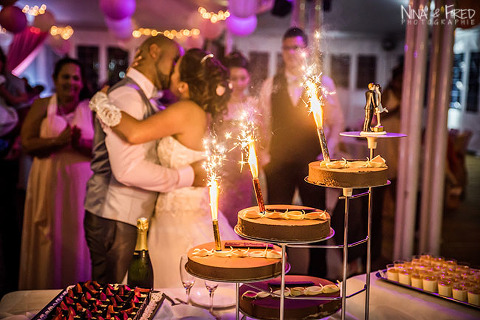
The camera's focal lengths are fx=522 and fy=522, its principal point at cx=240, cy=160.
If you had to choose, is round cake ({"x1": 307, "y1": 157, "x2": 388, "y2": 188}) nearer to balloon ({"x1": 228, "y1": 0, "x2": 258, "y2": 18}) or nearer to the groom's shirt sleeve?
the groom's shirt sleeve

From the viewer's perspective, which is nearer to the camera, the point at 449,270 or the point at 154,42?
the point at 449,270

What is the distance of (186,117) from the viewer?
8.32 feet

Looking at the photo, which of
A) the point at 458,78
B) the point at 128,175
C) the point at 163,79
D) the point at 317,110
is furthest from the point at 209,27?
the point at 458,78

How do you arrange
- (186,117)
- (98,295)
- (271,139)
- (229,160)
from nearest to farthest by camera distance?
(98,295) < (186,117) < (229,160) < (271,139)

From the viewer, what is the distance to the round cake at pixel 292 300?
1.47 metres

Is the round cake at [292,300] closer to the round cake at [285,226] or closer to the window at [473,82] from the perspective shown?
the round cake at [285,226]

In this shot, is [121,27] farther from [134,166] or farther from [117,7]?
[134,166]

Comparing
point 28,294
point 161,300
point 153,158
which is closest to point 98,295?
point 161,300

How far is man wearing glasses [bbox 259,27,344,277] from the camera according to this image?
3246 millimetres

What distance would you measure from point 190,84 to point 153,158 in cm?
41

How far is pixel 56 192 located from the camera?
336cm

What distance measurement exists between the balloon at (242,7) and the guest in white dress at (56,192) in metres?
1.58

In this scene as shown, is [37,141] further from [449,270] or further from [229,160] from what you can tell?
[449,270]

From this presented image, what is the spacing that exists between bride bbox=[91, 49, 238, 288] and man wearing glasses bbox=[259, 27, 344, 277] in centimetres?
75
